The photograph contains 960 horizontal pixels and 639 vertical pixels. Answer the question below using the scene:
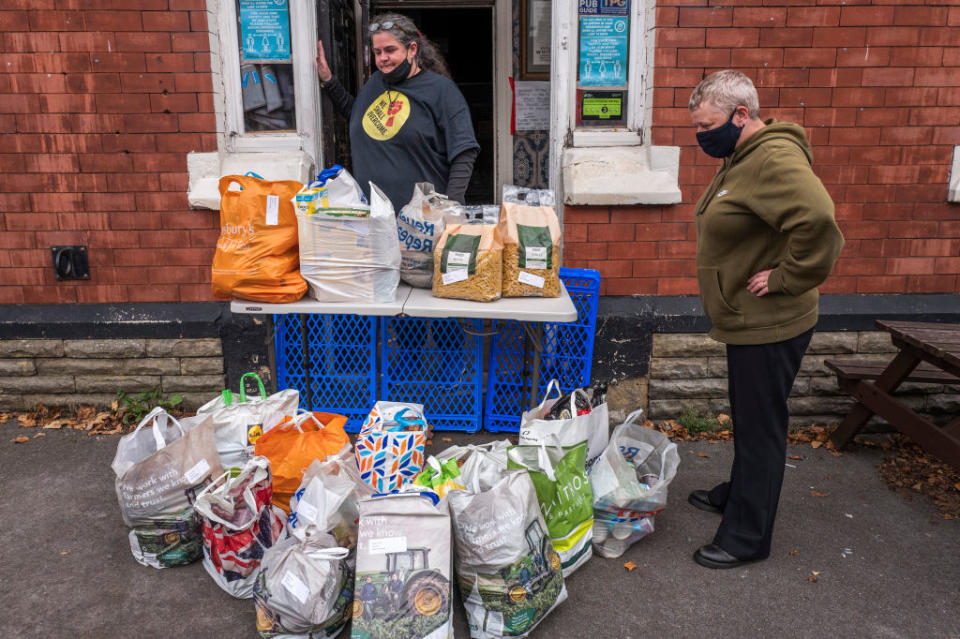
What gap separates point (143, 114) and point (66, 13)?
0.70 metres

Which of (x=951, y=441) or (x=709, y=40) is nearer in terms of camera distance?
(x=951, y=441)

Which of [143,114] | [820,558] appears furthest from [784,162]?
[143,114]

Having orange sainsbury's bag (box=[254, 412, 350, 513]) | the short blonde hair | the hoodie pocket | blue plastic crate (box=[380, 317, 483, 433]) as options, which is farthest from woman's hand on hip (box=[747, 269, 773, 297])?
orange sainsbury's bag (box=[254, 412, 350, 513])

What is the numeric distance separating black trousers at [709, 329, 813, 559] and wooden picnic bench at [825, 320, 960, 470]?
0.99 m

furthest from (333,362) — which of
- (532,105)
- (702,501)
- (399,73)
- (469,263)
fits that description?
(532,105)

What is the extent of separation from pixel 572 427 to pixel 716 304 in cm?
82

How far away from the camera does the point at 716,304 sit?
2969 millimetres

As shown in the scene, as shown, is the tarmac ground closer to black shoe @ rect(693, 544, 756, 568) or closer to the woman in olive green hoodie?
black shoe @ rect(693, 544, 756, 568)

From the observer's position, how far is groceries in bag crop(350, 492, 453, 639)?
2.47m

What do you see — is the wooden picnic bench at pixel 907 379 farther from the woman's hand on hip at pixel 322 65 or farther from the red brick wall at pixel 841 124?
the woman's hand on hip at pixel 322 65

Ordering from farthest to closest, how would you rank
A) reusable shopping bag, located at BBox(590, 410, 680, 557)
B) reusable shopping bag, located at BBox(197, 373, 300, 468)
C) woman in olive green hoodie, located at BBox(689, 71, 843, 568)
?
reusable shopping bag, located at BBox(197, 373, 300, 468), reusable shopping bag, located at BBox(590, 410, 680, 557), woman in olive green hoodie, located at BBox(689, 71, 843, 568)

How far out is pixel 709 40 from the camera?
4199 millimetres

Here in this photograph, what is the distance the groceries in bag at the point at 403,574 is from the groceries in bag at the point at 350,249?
3.71 ft

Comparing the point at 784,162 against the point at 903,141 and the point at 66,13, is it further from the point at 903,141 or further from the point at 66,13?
the point at 66,13
